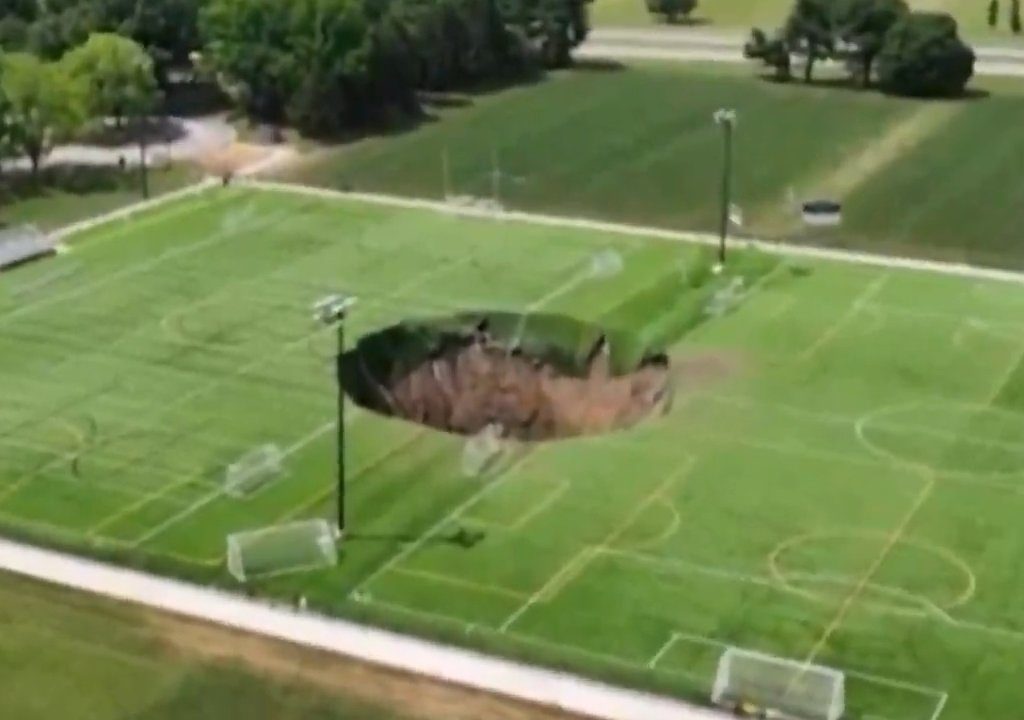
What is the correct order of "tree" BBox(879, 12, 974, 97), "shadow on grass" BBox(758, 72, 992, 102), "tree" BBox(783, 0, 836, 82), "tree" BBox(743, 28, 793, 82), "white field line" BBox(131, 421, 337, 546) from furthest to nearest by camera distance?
"tree" BBox(743, 28, 793, 82), "tree" BBox(783, 0, 836, 82), "shadow on grass" BBox(758, 72, 992, 102), "tree" BBox(879, 12, 974, 97), "white field line" BBox(131, 421, 337, 546)

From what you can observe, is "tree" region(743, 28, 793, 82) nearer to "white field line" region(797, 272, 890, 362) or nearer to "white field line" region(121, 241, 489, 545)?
"white field line" region(797, 272, 890, 362)

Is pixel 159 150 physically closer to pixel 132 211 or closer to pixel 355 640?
pixel 132 211

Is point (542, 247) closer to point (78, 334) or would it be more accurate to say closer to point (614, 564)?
point (78, 334)

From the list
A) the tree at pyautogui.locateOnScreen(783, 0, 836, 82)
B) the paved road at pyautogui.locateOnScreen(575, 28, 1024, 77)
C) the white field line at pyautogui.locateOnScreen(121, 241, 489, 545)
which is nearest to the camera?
the white field line at pyautogui.locateOnScreen(121, 241, 489, 545)

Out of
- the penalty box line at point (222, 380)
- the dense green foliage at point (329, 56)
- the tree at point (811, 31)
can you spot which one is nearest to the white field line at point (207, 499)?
the penalty box line at point (222, 380)

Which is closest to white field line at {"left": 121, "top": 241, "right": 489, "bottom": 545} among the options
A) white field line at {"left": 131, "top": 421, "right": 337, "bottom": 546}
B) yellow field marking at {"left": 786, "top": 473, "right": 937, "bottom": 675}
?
white field line at {"left": 131, "top": 421, "right": 337, "bottom": 546}

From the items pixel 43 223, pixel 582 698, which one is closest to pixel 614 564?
pixel 582 698

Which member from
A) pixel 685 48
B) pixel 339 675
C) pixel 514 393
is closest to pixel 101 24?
pixel 685 48
